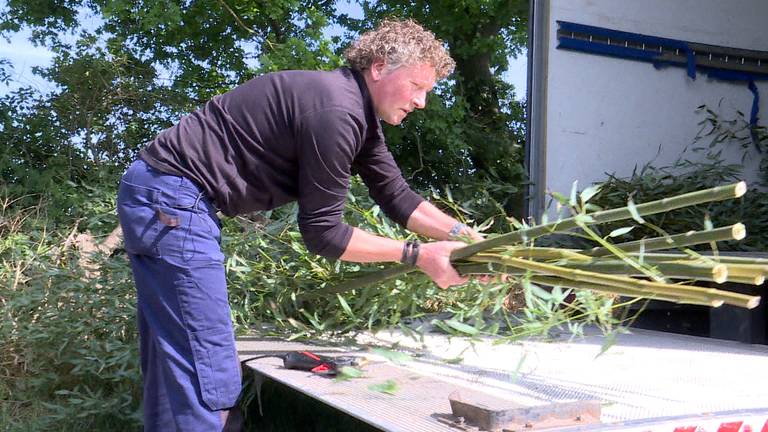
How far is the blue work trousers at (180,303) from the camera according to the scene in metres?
2.45

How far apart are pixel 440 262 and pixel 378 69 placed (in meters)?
0.70

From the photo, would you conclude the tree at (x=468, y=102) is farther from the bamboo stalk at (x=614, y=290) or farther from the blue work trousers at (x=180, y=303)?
the blue work trousers at (x=180, y=303)

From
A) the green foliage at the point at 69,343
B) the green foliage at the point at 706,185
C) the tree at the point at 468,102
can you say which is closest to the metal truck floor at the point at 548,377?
the green foliage at the point at 69,343

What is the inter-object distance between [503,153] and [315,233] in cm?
643

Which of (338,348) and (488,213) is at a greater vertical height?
(488,213)

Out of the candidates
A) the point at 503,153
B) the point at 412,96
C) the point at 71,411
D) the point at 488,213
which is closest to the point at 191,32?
the point at 503,153

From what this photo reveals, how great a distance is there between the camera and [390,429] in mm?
2008

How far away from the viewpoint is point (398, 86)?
279cm

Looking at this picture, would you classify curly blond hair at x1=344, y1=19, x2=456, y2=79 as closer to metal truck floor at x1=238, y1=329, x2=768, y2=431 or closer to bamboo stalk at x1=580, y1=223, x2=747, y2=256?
bamboo stalk at x1=580, y1=223, x2=747, y2=256

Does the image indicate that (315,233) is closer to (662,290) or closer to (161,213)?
(161,213)

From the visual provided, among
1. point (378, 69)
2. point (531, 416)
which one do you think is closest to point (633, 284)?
point (531, 416)

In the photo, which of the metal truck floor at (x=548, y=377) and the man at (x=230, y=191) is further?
the man at (x=230, y=191)

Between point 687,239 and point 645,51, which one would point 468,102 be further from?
point 687,239

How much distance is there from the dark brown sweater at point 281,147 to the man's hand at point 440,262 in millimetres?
289
